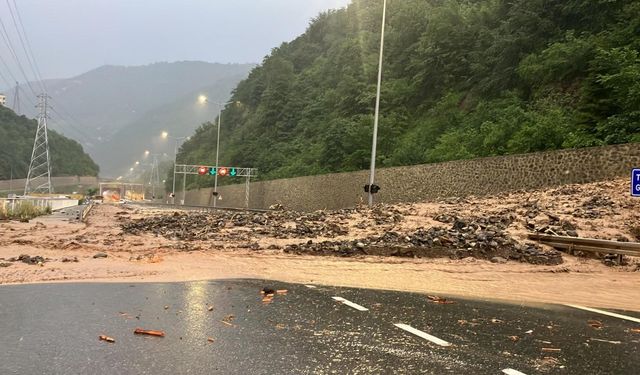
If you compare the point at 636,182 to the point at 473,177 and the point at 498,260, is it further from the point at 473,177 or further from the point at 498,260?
the point at 473,177

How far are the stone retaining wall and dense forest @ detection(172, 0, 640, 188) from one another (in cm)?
118

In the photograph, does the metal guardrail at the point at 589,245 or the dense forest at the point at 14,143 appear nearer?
the metal guardrail at the point at 589,245

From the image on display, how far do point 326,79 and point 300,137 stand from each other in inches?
434

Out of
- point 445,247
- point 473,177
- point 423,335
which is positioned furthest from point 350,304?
point 473,177

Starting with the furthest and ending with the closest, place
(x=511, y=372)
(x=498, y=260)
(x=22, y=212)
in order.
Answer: (x=22, y=212)
(x=498, y=260)
(x=511, y=372)

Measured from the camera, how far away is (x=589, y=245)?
44.9ft

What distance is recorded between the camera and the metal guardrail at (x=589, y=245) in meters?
12.8

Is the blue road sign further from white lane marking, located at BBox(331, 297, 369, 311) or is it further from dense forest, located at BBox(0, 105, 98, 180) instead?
dense forest, located at BBox(0, 105, 98, 180)

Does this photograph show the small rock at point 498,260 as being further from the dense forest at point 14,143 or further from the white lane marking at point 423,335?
the dense forest at point 14,143

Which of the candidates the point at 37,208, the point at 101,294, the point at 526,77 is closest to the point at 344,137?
the point at 526,77

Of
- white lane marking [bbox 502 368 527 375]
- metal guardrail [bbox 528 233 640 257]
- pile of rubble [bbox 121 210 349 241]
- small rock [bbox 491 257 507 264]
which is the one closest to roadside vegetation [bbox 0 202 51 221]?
pile of rubble [bbox 121 210 349 241]

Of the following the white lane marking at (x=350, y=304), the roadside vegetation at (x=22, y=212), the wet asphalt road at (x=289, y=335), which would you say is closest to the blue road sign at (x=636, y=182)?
the wet asphalt road at (x=289, y=335)

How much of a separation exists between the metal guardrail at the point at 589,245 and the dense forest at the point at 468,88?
340 inches

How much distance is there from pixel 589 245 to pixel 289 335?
11079 mm
